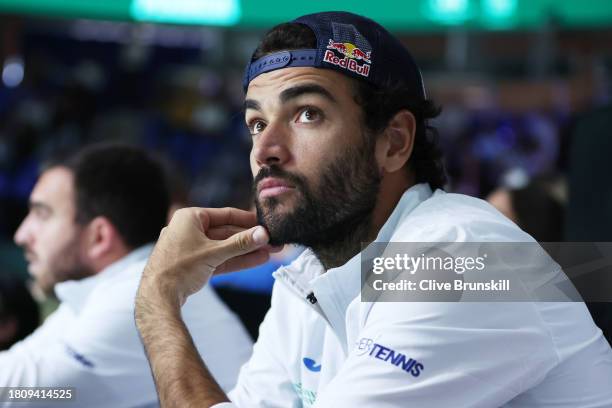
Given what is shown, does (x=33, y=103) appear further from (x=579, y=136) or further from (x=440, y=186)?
(x=440, y=186)

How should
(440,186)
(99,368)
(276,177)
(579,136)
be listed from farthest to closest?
1. (579,136)
2. (99,368)
3. (440,186)
4. (276,177)

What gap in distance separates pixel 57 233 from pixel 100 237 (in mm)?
127

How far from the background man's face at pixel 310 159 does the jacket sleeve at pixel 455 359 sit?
0.38m

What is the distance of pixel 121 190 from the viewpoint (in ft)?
7.87

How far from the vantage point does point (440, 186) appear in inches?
71.4

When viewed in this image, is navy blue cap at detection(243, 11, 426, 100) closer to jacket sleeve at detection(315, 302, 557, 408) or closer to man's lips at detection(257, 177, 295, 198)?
man's lips at detection(257, 177, 295, 198)

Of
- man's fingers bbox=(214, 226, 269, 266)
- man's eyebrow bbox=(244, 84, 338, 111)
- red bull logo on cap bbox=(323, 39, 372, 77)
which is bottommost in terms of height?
man's fingers bbox=(214, 226, 269, 266)

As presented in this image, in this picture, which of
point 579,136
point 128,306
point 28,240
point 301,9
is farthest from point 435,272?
point 301,9

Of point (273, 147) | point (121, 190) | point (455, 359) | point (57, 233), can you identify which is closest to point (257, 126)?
point (273, 147)

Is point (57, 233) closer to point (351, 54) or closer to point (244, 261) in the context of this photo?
point (244, 261)

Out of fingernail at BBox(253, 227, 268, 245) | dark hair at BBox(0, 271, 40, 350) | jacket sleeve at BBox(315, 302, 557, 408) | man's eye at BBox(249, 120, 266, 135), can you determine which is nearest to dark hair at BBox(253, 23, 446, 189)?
man's eye at BBox(249, 120, 266, 135)

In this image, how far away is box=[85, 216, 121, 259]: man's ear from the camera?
238 cm

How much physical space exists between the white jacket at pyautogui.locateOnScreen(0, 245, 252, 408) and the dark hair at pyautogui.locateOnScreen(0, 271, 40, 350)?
1.17 ft

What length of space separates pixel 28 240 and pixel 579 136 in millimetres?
1904
